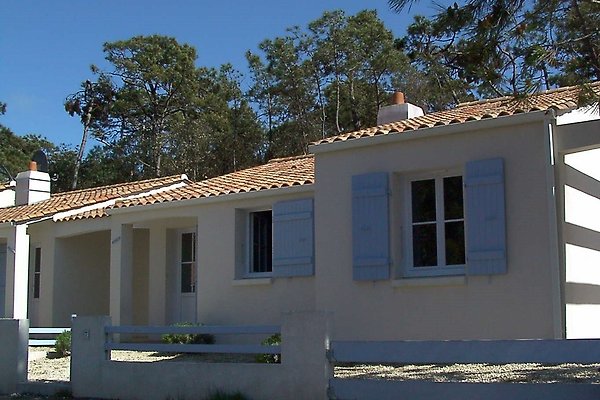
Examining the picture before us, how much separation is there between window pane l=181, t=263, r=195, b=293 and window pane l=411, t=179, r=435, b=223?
649cm

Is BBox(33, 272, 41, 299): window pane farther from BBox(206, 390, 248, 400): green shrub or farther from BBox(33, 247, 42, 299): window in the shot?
BBox(206, 390, 248, 400): green shrub

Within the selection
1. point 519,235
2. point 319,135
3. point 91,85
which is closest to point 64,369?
point 519,235

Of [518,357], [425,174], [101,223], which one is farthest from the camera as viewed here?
[101,223]

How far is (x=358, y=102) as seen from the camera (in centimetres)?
3512

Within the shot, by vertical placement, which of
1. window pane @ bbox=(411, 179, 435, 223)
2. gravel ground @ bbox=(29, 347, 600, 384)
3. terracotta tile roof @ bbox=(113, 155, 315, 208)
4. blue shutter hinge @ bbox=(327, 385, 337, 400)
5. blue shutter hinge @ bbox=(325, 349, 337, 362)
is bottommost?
blue shutter hinge @ bbox=(327, 385, 337, 400)

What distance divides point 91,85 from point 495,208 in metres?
32.2

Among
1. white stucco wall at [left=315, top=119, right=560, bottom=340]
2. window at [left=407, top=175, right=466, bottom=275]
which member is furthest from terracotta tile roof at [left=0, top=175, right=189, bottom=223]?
window at [left=407, top=175, right=466, bottom=275]

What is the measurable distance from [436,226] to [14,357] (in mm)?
6323

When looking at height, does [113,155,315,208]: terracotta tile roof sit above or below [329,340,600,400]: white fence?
above

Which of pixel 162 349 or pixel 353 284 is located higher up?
pixel 353 284

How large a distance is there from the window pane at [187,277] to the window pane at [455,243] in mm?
6989

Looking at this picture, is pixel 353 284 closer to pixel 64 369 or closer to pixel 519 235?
pixel 519 235

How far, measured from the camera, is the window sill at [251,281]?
48.6 ft

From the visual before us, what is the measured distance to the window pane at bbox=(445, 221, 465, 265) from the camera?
11.9m
